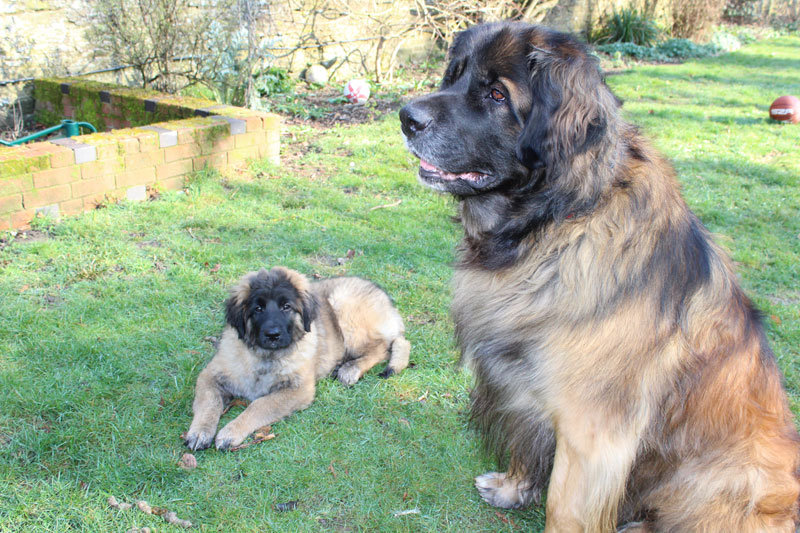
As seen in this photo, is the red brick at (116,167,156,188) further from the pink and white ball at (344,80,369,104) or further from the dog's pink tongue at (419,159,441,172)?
the pink and white ball at (344,80,369,104)

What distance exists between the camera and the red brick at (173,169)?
19.9 feet

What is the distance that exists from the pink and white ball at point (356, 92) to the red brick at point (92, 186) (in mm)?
4795

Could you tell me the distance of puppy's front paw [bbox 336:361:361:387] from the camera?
402cm

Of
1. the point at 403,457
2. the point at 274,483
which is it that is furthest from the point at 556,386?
the point at 274,483

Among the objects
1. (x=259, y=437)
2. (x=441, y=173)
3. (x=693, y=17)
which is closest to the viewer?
(x=441, y=173)

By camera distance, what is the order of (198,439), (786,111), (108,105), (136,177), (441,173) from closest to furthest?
(441,173) < (198,439) < (136,177) < (108,105) < (786,111)

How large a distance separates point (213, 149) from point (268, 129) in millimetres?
706

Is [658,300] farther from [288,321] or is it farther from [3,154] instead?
[3,154]

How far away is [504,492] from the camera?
3.08m

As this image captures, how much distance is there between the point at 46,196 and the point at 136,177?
2.68 feet

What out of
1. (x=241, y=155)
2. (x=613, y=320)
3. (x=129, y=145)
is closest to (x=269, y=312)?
(x=613, y=320)

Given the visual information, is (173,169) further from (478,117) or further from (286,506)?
(478,117)

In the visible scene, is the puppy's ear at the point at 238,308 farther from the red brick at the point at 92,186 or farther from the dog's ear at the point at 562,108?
the red brick at the point at 92,186

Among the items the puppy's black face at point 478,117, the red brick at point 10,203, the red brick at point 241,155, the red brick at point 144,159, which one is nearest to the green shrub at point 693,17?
the red brick at point 241,155
